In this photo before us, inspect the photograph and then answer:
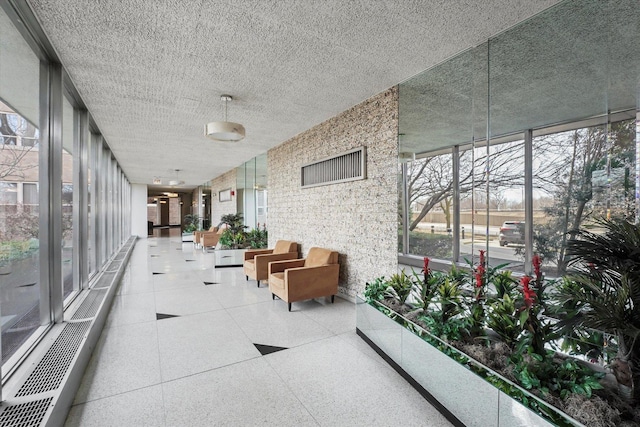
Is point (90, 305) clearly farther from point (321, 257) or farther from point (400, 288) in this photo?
point (400, 288)

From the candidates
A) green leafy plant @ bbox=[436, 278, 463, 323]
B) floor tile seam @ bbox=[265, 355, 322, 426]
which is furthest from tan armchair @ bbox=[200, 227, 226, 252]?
green leafy plant @ bbox=[436, 278, 463, 323]

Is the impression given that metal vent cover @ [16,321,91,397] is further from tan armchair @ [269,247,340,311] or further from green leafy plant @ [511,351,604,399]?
green leafy plant @ [511,351,604,399]

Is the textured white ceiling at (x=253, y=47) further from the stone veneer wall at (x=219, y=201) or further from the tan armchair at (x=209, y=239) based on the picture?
the stone veneer wall at (x=219, y=201)

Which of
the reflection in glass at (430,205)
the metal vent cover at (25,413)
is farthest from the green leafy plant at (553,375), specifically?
the metal vent cover at (25,413)

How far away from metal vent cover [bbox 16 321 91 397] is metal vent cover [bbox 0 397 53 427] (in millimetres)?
133

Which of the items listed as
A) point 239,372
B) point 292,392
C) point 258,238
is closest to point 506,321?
→ point 292,392

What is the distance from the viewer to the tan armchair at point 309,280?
4.05 meters

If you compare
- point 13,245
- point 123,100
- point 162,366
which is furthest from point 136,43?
point 162,366

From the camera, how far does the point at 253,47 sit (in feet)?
9.34

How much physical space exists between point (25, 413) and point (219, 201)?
1174cm

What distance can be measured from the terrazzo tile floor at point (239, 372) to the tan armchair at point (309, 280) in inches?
8.4

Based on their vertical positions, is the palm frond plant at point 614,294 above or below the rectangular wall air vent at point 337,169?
below

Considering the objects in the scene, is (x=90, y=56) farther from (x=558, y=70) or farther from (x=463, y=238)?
(x=558, y=70)

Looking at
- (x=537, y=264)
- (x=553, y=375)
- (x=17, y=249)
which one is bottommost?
(x=553, y=375)
